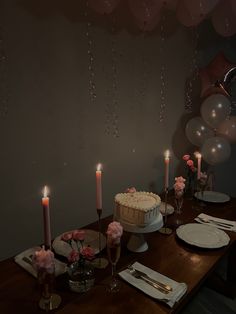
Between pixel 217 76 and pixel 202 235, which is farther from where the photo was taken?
pixel 217 76

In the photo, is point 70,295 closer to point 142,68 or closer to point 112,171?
point 112,171

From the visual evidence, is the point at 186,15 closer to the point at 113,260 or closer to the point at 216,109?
the point at 216,109

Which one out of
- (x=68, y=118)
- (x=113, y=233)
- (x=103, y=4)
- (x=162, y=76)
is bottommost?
(x=113, y=233)

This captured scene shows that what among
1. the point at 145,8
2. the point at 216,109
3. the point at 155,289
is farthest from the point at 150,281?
the point at 216,109

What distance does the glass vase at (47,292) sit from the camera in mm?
966

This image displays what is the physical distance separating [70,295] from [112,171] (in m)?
1.22

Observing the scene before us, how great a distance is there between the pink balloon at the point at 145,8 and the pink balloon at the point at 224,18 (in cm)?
58

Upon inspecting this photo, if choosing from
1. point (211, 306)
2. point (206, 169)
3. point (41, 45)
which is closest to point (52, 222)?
point (41, 45)

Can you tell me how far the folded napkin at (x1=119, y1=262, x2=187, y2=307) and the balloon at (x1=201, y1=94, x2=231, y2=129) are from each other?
148 centimetres

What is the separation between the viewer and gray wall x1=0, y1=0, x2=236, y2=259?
1604mm

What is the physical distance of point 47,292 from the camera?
1.01 m

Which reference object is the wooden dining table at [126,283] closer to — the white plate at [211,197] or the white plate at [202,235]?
the white plate at [202,235]

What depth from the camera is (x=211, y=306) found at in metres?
2.02

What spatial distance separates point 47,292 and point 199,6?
169cm
